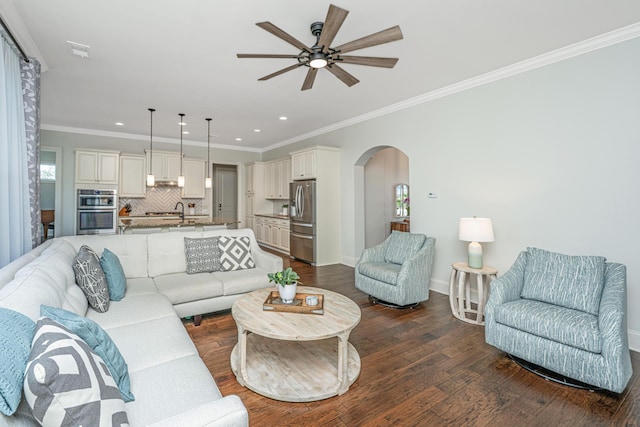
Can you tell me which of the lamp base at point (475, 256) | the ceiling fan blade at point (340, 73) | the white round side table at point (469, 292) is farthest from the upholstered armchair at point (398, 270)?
the ceiling fan blade at point (340, 73)

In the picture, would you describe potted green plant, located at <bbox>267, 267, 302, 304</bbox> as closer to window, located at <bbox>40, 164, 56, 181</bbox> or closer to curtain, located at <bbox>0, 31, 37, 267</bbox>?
curtain, located at <bbox>0, 31, 37, 267</bbox>

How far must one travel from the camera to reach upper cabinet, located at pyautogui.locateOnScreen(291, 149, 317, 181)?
5.85m

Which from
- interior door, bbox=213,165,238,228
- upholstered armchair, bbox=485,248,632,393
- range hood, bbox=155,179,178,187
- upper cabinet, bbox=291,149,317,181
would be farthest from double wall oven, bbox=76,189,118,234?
upholstered armchair, bbox=485,248,632,393

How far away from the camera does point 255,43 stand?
290 cm

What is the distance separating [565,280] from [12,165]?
467cm

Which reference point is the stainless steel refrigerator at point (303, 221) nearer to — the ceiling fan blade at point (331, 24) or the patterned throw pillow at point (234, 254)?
the patterned throw pillow at point (234, 254)

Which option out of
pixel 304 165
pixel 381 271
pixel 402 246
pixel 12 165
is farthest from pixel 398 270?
pixel 12 165

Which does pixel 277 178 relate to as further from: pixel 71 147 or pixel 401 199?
pixel 71 147

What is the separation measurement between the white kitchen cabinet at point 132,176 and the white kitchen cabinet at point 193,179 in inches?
34.9

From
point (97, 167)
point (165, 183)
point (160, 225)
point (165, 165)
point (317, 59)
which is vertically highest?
point (317, 59)

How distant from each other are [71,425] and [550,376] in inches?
114

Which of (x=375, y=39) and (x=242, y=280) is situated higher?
(x=375, y=39)

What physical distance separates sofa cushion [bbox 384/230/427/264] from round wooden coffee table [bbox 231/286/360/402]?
1.62m

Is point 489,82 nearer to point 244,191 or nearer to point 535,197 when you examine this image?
point 535,197
